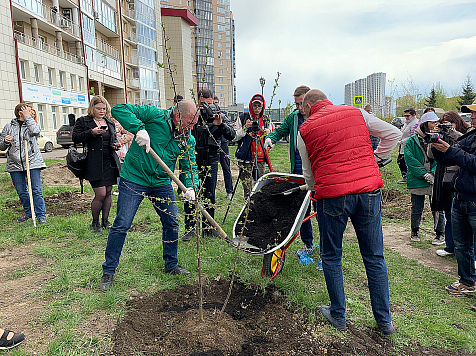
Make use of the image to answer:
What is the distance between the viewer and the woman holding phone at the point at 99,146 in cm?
511

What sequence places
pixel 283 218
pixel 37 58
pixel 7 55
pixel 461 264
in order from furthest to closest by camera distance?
pixel 37 58, pixel 7 55, pixel 283 218, pixel 461 264

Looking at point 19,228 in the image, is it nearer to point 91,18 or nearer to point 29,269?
point 29,269

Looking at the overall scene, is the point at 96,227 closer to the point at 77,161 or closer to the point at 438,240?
the point at 77,161

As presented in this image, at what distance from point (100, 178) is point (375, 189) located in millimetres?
4025

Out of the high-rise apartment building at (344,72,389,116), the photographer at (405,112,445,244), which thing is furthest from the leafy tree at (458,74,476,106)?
the photographer at (405,112,445,244)

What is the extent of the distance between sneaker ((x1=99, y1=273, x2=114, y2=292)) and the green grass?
3.2 inches

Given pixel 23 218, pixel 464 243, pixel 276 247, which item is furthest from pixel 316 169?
pixel 23 218

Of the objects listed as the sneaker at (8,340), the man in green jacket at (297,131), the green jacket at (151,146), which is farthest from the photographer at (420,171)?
the sneaker at (8,340)

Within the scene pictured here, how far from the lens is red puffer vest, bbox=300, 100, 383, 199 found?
8.93 feet

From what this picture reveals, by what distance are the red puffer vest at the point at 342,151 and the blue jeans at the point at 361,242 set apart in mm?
94

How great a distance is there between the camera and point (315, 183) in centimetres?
298

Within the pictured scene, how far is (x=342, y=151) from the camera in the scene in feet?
8.93

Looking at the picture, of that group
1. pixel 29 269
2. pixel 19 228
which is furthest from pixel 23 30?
pixel 29 269

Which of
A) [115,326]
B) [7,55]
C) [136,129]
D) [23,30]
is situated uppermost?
[23,30]
